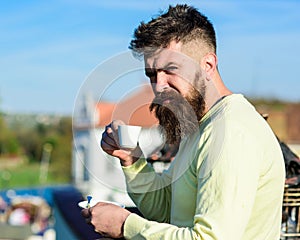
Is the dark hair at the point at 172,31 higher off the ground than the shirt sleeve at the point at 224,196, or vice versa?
the dark hair at the point at 172,31

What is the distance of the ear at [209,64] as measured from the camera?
4.26 ft

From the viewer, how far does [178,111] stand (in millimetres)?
1321

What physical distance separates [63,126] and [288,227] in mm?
46284

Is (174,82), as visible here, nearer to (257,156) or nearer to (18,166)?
(257,156)

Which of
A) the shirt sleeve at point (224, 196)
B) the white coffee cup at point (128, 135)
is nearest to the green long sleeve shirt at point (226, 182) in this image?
the shirt sleeve at point (224, 196)

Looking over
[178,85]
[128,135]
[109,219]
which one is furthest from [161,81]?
[109,219]

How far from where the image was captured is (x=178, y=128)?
1353 millimetres

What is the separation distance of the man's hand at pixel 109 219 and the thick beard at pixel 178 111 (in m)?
0.22

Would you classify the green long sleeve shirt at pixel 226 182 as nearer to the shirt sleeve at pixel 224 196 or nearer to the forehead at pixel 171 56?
the shirt sleeve at pixel 224 196

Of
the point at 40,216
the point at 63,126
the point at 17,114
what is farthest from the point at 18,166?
the point at 40,216

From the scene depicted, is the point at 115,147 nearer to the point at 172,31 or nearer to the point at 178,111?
the point at 178,111

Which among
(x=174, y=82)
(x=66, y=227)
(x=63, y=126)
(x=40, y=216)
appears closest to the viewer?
(x=174, y=82)

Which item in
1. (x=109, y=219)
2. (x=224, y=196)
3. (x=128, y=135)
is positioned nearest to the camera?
(x=224, y=196)

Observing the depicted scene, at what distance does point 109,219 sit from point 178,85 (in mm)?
313
